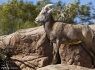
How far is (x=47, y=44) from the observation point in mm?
9672

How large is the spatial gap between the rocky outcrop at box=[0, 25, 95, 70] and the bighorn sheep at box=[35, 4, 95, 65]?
5.54 ft

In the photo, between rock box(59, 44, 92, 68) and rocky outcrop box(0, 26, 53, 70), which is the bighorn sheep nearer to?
rock box(59, 44, 92, 68)

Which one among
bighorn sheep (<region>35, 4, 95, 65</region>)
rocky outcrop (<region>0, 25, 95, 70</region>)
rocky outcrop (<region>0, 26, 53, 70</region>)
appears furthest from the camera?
rocky outcrop (<region>0, 26, 53, 70</region>)

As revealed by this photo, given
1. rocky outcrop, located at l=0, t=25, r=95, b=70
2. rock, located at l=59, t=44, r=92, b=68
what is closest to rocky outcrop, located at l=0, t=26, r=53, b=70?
rocky outcrop, located at l=0, t=25, r=95, b=70

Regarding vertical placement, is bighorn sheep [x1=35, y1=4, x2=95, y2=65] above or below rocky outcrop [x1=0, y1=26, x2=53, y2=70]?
above

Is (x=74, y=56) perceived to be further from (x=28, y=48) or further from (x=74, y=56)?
(x=28, y=48)

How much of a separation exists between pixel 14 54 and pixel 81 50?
2.26 meters

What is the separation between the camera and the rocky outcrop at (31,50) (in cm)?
918

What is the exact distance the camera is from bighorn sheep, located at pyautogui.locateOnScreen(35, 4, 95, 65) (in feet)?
23.9

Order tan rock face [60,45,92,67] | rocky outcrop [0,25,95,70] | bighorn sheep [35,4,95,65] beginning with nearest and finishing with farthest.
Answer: bighorn sheep [35,4,95,65]
tan rock face [60,45,92,67]
rocky outcrop [0,25,95,70]

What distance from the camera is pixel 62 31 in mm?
7387

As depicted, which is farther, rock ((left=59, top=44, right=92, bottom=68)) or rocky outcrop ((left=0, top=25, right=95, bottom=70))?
rocky outcrop ((left=0, top=25, right=95, bottom=70))

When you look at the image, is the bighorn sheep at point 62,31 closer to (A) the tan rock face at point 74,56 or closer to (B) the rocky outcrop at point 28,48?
(A) the tan rock face at point 74,56

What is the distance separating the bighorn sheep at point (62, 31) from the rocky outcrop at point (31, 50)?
1.69 m
